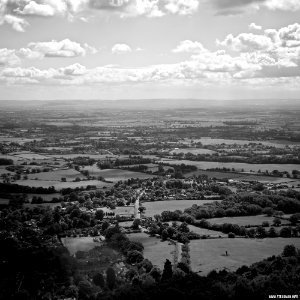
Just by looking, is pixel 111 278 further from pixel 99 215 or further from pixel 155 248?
pixel 99 215

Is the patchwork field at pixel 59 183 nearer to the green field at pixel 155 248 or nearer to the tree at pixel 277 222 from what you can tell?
the green field at pixel 155 248

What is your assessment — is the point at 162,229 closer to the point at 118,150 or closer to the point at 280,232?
the point at 280,232

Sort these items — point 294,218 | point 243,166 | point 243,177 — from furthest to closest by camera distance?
point 243,166 < point 243,177 < point 294,218

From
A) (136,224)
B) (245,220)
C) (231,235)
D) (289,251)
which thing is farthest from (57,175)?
(289,251)

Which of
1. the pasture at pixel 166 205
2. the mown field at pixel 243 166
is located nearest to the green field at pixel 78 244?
the pasture at pixel 166 205

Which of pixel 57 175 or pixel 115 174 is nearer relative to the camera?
pixel 57 175

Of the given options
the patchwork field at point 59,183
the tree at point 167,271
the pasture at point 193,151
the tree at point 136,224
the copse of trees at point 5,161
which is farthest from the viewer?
the pasture at point 193,151
